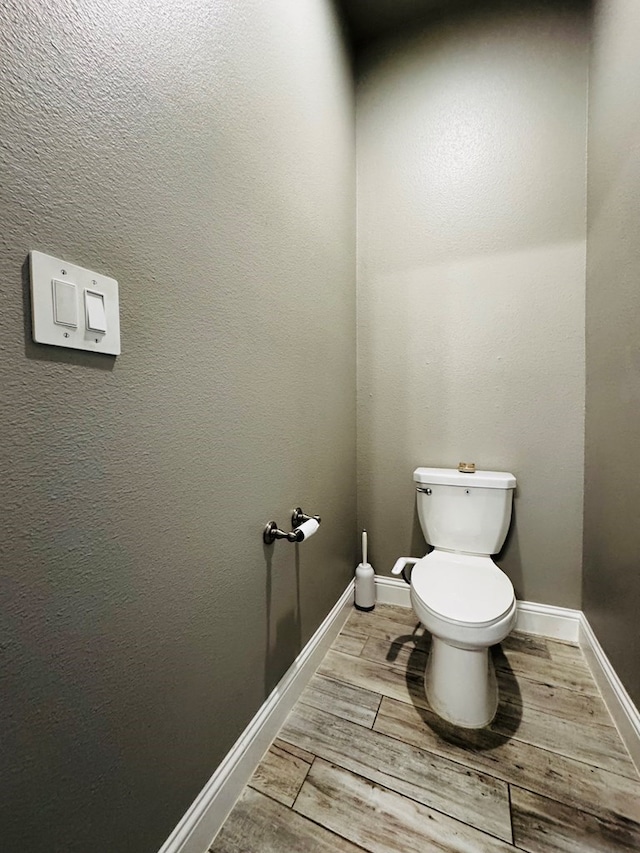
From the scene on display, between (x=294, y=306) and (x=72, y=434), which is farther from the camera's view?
(x=294, y=306)

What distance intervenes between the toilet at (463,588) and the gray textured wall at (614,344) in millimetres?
337

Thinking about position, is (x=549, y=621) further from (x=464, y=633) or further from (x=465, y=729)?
(x=464, y=633)

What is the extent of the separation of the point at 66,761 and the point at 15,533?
382 millimetres

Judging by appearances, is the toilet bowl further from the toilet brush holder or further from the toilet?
the toilet brush holder

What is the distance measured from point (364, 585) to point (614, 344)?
4.82ft

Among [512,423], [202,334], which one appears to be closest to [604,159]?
[512,423]

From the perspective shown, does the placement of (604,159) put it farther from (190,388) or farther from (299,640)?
(299,640)

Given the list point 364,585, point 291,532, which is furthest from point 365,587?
point 291,532

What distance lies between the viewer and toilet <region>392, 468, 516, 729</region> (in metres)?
1.08

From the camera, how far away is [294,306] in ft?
3.96

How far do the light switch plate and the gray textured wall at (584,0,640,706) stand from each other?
1.41 meters

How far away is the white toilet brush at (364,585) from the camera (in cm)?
177

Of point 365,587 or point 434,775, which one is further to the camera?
point 365,587

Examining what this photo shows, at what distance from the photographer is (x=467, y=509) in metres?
1.52
